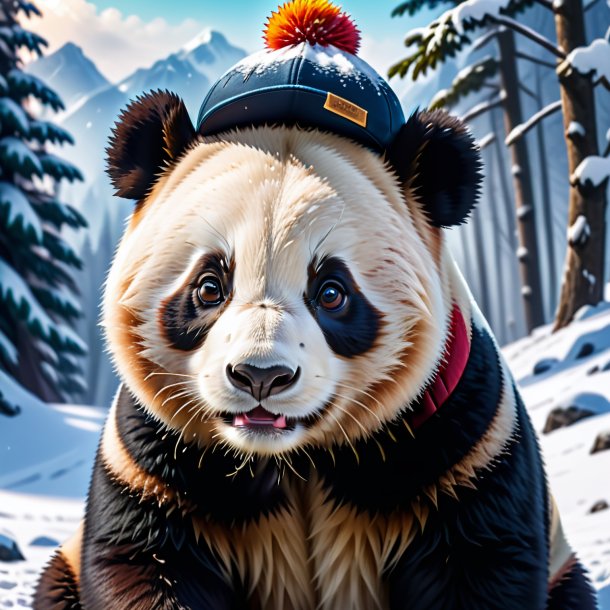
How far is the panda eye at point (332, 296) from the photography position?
5.56 feet

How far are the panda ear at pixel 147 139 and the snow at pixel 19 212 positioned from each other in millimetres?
5410

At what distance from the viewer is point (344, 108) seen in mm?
1795

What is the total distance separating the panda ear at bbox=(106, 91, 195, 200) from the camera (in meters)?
1.88

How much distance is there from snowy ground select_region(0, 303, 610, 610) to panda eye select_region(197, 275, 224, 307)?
3.75ft

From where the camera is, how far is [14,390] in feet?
20.8

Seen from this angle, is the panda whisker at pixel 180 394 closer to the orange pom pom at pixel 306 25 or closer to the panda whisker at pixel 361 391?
the panda whisker at pixel 361 391

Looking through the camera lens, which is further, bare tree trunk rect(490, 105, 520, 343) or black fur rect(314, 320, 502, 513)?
bare tree trunk rect(490, 105, 520, 343)

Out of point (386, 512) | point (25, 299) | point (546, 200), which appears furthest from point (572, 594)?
point (546, 200)

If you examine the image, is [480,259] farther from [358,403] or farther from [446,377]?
[358,403]

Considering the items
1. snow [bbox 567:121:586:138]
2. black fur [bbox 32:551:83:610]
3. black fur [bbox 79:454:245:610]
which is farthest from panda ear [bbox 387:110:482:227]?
snow [bbox 567:121:586:138]

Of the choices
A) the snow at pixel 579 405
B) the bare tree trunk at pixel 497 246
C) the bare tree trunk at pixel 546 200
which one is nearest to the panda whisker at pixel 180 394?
the snow at pixel 579 405

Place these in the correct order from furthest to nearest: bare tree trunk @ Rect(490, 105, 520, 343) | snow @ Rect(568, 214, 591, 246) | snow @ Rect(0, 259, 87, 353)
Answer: bare tree trunk @ Rect(490, 105, 520, 343) < snow @ Rect(0, 259, 87, 353) < snow @ Rect(568, 214, 591, 246)

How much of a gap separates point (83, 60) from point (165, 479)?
742 centimetres

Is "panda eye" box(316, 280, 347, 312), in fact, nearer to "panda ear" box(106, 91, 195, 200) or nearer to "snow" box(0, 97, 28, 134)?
"panda ear" box(106, 91, 195, 200)
